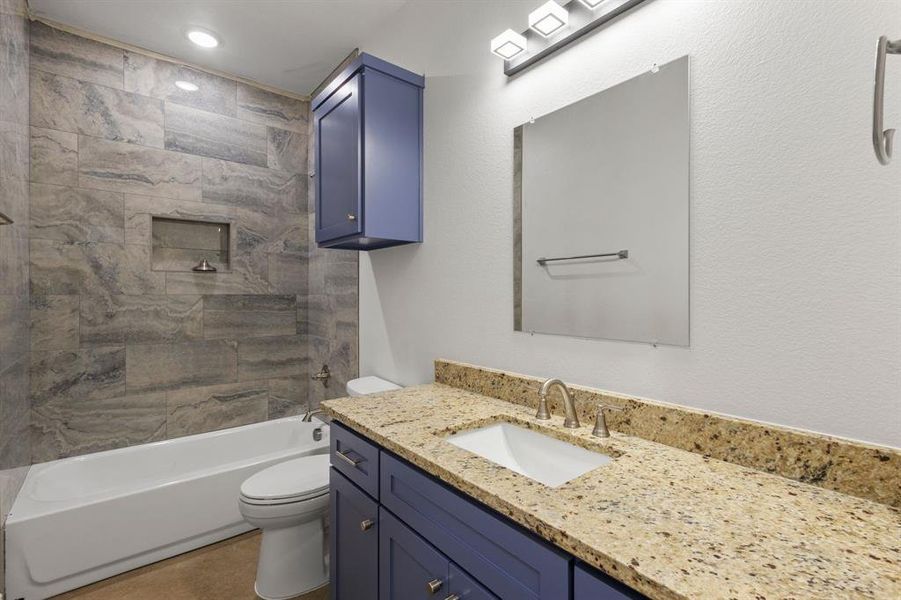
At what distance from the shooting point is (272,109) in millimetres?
3055

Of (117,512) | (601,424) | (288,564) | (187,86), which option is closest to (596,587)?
(601,424)

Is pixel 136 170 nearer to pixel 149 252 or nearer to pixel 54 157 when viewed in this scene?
pixel 54 157

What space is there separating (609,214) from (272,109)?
109 inches

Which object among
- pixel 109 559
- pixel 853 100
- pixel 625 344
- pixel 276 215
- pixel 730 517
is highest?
pixel 276 215

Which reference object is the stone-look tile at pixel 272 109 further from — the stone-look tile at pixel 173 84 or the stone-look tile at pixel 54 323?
the stone-look tile at pixel 54 323

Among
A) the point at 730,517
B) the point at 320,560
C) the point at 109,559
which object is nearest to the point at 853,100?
the point at 730,517

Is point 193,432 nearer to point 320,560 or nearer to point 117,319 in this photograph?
point 117,319

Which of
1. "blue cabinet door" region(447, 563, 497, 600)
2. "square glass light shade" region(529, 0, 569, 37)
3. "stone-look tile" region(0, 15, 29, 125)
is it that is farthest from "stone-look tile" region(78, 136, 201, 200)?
"blue cabinet door" region(447, 563, 497, 600)

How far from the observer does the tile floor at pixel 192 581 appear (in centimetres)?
184

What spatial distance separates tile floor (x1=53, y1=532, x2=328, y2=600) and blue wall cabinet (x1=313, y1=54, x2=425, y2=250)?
1649 mm

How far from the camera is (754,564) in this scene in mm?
602

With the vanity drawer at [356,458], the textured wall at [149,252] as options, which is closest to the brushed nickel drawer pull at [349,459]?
the vanity drawer at [356,458]

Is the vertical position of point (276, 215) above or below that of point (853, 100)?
above

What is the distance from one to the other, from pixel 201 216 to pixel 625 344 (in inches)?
108
